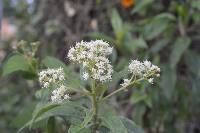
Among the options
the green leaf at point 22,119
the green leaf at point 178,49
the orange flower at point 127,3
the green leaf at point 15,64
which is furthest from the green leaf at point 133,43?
the green leaf at point 15,64

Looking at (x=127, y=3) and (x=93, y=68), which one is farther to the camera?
(x=127, y=3)

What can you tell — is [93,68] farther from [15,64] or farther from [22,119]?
[22,119]

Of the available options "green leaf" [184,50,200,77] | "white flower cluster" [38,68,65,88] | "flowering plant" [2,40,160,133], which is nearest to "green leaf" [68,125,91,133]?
"flowering plant" [2,40,160,133]

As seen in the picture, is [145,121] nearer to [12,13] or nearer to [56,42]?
[56,42]

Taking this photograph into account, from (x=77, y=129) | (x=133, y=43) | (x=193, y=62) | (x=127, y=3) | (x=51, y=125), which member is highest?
(x=127, y=3)

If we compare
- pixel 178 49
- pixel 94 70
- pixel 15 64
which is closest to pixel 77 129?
pixel 94 70

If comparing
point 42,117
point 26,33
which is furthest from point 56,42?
point 42,117
